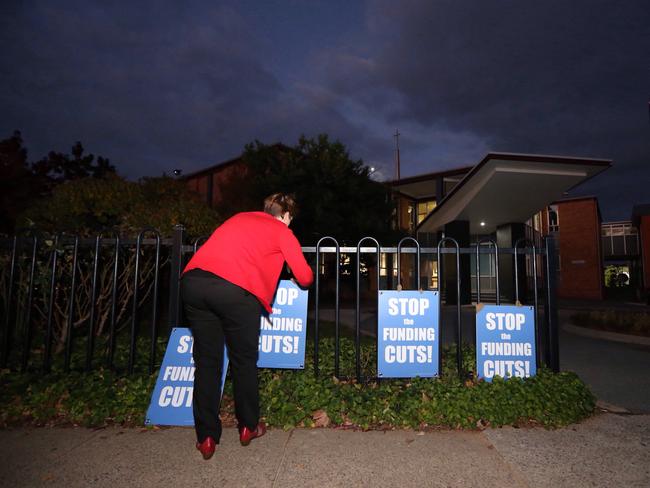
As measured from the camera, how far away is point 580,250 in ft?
80.5

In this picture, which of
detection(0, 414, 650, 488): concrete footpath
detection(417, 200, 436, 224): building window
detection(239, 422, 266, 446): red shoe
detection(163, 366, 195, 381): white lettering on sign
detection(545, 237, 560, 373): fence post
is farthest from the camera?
detection(417, 200, 436, 224): building window

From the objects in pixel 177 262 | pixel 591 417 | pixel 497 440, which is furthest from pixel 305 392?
pixel 591 417

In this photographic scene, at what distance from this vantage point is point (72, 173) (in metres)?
15.6

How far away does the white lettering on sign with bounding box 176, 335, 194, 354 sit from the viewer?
3.29m

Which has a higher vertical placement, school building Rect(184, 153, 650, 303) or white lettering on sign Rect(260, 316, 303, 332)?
school building Rect(184, 153, 650, 303)

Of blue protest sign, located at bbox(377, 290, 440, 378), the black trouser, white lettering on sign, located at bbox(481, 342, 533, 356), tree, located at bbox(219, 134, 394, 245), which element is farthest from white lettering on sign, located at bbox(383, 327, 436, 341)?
tree, located at bbox(219, 134, 394, 245)

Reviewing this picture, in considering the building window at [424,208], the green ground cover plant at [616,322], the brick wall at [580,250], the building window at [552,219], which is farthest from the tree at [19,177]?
the building window at [552,219]

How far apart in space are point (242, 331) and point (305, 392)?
3.61 ft

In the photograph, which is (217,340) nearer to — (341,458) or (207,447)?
(207,447)

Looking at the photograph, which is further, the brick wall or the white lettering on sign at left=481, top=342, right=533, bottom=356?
the brick wall

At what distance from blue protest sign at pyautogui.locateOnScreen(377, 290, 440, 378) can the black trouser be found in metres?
1.39

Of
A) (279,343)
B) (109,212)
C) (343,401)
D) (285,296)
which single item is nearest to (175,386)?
(279,343)

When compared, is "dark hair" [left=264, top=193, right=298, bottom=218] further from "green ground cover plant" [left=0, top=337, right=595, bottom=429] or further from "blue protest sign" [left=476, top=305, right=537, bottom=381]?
"blue protest sign" [left=476, top=305, right=537, bottom=381]

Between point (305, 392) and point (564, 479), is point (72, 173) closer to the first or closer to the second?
point (305, 392)
